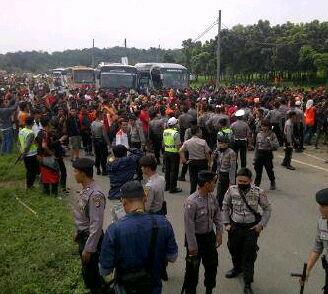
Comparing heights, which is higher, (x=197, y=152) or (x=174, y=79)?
(x=174, y=79)

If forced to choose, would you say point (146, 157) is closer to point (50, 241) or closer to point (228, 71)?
point (50, 241)

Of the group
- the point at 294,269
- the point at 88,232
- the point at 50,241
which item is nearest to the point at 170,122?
the point at 50,241

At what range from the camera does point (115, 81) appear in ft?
91.3

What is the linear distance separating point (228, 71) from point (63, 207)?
1761 inches

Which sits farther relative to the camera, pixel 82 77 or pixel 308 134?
pixel 82 77

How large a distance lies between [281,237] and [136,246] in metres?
4.89

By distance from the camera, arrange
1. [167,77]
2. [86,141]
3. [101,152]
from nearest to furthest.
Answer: [101,152] → [86,141] → [167,77]

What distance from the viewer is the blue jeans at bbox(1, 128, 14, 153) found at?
1512cm

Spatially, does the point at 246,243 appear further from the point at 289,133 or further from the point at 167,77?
the point at 167,77

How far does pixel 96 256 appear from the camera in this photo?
5254 millimetres

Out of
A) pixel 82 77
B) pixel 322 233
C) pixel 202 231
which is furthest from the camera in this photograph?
pixel 82 77

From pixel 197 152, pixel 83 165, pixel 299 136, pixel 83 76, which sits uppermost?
pixel 83 76

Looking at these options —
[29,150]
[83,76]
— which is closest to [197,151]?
[29,150]

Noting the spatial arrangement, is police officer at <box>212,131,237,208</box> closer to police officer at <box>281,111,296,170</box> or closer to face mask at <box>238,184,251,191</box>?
face mask at <box>238,184,251,191</box>
